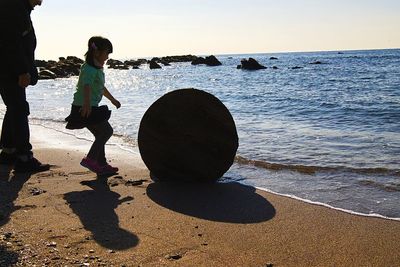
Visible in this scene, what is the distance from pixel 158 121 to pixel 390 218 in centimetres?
255

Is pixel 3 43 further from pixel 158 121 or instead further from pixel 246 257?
pixel 246 257

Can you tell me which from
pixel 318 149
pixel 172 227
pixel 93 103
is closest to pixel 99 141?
pixel 93 103

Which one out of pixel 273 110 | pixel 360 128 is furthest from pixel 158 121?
pixel 273 110

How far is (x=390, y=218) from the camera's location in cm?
392

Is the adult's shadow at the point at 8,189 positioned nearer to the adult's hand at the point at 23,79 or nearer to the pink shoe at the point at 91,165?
the pink shoe at the point at 91,165

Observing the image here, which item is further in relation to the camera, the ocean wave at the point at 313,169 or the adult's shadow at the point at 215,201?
the ocean wave at the point at 313,169

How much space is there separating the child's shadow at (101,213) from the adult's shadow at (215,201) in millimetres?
440

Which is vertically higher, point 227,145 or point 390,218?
point 227,145

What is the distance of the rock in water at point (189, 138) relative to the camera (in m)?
5.05

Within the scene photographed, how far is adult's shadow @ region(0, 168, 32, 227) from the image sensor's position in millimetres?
3794

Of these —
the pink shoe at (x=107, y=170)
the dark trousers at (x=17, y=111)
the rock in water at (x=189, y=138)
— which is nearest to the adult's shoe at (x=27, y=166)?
the dark trousers at (x=17, y=111)

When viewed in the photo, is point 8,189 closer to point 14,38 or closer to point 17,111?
point 17,111

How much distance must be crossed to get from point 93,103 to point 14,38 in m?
1.09

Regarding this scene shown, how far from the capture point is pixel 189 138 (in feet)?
16.6
